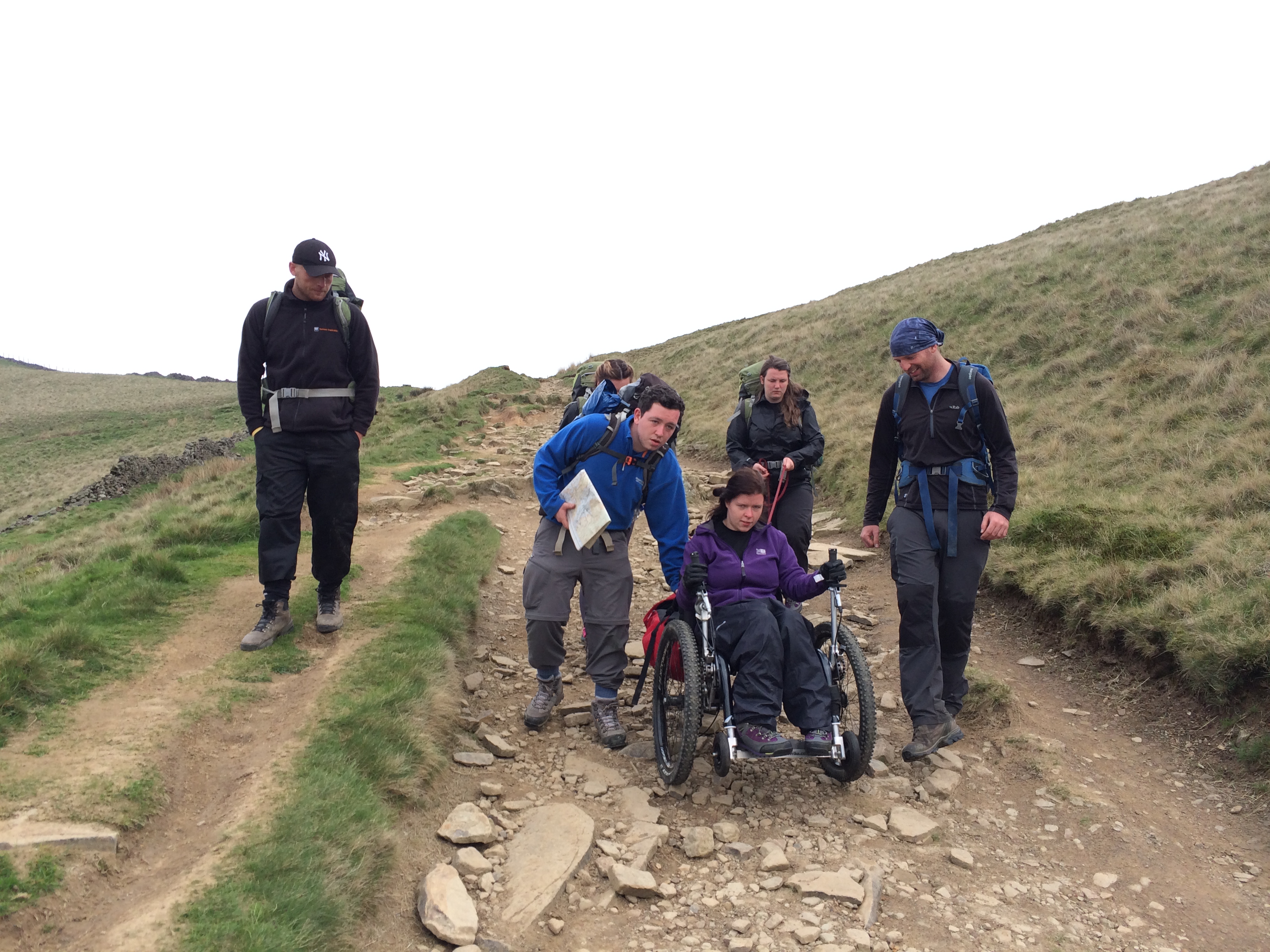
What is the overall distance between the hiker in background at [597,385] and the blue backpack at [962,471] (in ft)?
6.68

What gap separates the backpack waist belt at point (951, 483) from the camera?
5523 mm

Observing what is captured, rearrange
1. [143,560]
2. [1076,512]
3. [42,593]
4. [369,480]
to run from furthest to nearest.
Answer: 1. [369,480]
2. [1076,512]
3. [143,560]
4. [42,593]

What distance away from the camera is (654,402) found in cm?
538

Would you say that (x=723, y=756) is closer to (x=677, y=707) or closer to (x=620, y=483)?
(x=677, y=707)

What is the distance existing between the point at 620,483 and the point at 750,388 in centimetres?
278

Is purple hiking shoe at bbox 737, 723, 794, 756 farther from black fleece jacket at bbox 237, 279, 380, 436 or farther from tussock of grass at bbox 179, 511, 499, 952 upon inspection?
black fleece jacket at bbox 237, 279, 380, 436

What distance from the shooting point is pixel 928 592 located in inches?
217

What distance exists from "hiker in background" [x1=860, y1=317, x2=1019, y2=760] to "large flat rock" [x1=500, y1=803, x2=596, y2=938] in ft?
7.42

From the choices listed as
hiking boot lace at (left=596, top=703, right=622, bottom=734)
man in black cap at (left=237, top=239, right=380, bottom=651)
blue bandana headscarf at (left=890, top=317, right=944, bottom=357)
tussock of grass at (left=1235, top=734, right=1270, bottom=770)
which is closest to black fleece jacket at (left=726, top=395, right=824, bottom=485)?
blue bandana headscarf at (left=890, top=317, right=944, bottom=357)

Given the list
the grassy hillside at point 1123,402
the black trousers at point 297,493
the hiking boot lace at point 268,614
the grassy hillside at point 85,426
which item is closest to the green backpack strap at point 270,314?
the black trousers at point 297,493

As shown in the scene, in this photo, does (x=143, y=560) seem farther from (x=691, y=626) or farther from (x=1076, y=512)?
(x=1076, y=512)

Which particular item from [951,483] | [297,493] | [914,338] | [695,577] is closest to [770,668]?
[695,577]

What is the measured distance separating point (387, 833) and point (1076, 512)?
7597mm

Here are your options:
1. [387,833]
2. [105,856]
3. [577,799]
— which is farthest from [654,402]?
[105,856]
